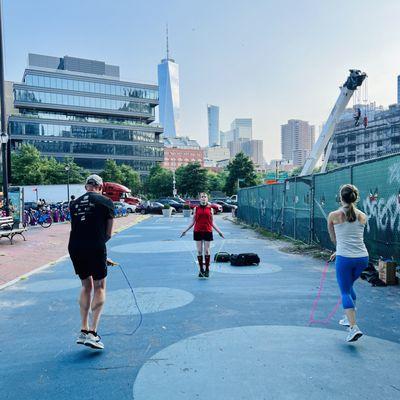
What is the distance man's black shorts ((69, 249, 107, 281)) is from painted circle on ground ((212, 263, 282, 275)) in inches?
187

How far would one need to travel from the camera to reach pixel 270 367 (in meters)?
3.74

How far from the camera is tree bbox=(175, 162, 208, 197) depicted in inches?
2746

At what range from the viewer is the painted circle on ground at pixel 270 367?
3.28 metres

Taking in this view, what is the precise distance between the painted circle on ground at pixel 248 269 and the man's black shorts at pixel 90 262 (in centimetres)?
475

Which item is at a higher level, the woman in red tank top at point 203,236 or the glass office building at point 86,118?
the glass office building at point 86,118

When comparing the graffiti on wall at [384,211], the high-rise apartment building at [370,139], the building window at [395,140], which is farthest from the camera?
the high-rise apartment building at [370,139]

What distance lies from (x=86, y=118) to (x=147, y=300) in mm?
90251

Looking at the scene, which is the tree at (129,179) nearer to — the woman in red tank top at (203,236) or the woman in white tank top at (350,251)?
the woman in red tank top at (203,236)

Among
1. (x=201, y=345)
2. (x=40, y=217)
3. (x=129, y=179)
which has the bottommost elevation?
(x=201, y=345)

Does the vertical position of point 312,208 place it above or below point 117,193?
below

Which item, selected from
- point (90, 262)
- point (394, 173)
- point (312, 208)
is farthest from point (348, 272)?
point (312, 208)

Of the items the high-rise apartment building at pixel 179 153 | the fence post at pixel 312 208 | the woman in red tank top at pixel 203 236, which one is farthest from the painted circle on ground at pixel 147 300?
the high-rise apartment building at pixel 179 153

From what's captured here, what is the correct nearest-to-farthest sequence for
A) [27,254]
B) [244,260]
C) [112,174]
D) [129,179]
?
[244,260] → [27,254] → [112,174] → [129,179]

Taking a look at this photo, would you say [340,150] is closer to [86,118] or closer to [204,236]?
[86,118]
